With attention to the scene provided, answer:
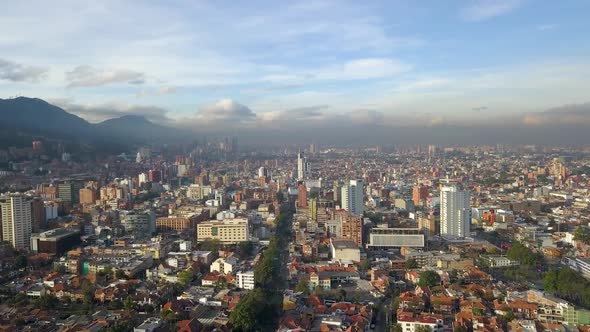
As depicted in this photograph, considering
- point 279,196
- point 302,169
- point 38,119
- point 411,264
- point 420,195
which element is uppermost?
point 38,119

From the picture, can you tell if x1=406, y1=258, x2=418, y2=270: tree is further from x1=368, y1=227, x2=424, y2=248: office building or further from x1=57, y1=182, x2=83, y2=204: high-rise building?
x1=57, y1=182, x2=83, y2=204: high-rise building

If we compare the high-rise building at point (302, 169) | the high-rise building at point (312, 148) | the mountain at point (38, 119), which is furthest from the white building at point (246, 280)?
the high-rise building at point (312, 148)

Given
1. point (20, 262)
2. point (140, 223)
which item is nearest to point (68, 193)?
point (140, 223)

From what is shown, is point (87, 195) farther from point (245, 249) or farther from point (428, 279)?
point (428, 279)

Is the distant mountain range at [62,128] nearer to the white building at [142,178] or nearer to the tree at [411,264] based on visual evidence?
the white building at [142,178]

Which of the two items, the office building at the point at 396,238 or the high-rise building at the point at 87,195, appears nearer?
the office building at the point at 396,238

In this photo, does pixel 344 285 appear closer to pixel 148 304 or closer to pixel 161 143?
pixel 148 304
